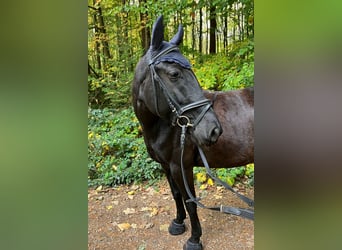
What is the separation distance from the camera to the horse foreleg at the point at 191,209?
1.51m

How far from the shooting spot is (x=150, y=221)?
1.92 m

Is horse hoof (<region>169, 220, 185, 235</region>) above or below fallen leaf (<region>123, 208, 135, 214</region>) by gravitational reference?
below

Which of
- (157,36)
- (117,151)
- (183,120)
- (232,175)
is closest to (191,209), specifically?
(232,175)

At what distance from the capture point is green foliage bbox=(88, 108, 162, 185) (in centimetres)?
198

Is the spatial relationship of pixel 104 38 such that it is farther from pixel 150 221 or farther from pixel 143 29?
pixel 150 221

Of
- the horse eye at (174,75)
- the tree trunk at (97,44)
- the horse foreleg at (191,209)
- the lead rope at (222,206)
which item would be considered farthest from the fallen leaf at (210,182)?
the tree trunk at (97,44)

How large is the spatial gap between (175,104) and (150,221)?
109 cm

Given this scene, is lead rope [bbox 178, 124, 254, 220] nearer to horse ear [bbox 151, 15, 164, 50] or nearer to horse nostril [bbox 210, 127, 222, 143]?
horse nostril [bbox 210, 127, 222, 143]

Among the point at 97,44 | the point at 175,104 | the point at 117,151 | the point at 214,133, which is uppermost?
the point at 97,44

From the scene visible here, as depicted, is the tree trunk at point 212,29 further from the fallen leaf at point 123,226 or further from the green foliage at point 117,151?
the fallen leaf at point 123,226

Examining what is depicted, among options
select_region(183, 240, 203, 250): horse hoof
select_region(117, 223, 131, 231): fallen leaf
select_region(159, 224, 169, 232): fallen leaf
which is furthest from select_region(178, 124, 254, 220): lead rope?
select_region(117, 223, 131, 231): fallen leaf

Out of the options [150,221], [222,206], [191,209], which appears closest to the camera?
[222,206]
